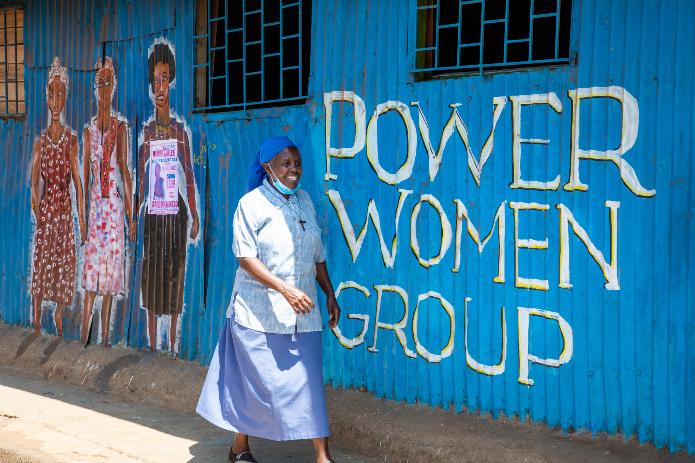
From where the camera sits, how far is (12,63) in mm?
8102

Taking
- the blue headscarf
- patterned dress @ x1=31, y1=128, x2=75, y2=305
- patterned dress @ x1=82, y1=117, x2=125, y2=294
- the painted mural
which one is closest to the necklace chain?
the blue headscarf

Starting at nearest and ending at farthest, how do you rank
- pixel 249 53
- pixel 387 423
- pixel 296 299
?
pixel 296 299 → pixel 387 423 → pixel 249 53

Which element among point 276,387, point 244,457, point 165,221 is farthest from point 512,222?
point 165,221

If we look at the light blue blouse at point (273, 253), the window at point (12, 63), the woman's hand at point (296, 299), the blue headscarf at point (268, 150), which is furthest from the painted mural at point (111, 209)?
the woman's hand at point (296, 299)

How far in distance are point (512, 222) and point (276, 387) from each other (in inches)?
54.6

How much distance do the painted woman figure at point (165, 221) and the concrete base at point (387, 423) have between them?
0.32 metres

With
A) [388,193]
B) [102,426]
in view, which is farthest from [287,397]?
[102,426]

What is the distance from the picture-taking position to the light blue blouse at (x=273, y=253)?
4.43 metres

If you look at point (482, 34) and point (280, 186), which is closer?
point (280, 186)

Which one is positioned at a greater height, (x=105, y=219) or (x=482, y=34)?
(x=482, y=34)

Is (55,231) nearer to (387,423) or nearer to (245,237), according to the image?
(245,237)

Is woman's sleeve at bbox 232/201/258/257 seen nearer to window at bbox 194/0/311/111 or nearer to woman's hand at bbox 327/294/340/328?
woman's hand at bbox 327/294/340/328

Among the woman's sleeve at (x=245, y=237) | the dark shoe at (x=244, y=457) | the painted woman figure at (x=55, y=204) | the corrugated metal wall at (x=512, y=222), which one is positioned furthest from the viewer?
the painted woman figure at (x=55, y=204)

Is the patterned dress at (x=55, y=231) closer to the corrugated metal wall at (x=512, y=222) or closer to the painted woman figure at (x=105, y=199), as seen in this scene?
the painted woman figure at (x=105, y=199)
